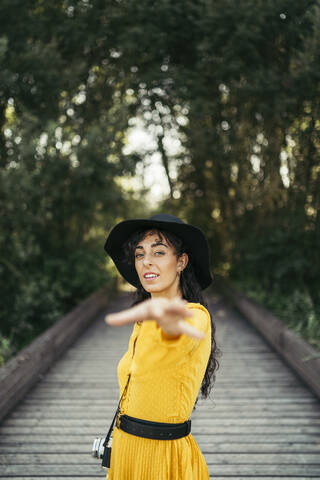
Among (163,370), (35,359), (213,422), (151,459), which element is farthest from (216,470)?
(35,359)

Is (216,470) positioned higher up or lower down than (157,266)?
lower down

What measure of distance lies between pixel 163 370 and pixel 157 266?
1.25 ft

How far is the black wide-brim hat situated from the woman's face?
0.06m

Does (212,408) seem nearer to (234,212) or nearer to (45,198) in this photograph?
(45,198)

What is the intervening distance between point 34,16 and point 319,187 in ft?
17.3

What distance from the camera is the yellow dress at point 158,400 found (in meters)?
1.37

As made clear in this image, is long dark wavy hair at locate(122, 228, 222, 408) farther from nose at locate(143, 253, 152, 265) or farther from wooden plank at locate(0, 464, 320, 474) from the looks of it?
wooden plank at locate(0, 464, 320, 474)

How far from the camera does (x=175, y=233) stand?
65.9 inches

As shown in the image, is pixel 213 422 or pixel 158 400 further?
pixel 213 422

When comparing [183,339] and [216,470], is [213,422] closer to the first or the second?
[216,470]

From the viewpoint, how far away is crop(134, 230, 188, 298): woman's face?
1562 millimetres

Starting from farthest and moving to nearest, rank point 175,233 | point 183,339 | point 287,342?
point 287,342 → point 175,233 → point 183,339

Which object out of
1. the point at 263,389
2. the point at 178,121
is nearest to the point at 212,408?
the point at 263,389

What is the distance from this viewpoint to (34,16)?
679 cm
